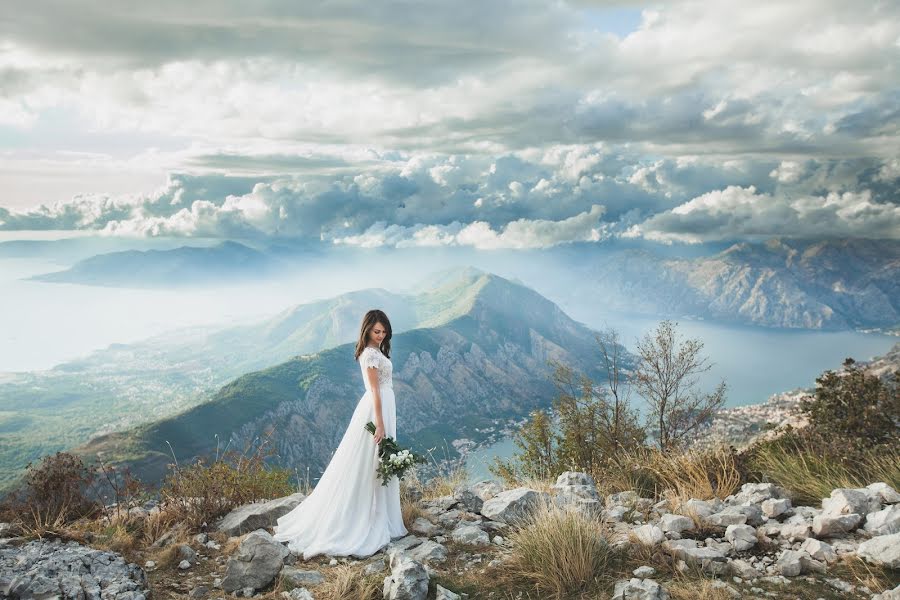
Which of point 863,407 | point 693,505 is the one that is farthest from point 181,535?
point 863,407

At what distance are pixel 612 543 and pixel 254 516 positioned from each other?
534 cm

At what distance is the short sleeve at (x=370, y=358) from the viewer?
334 inches

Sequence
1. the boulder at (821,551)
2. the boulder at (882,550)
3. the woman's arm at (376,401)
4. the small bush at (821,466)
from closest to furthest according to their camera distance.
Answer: the boulder at (882,550), the boulder at (821,551), the small bush at (821,466), the woman's arm at (376,401)

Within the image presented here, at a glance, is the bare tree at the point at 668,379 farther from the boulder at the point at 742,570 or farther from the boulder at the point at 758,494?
the boulder at the point at 742,570

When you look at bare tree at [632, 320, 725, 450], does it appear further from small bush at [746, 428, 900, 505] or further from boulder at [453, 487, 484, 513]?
boulder at [453, 487, 484, 513]

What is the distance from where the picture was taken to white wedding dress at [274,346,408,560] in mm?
8016

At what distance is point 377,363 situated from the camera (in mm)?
8523

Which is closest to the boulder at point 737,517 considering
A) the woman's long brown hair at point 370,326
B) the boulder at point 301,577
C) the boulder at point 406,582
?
the boulder at point 406,582

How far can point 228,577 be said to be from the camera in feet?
20.6

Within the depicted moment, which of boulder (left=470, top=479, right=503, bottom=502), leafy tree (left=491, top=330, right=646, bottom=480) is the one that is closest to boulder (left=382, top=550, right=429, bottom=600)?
boulder (left=470, top=479, right=503, bottom=502)

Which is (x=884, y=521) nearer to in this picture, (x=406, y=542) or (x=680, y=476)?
(x=680, y=476)

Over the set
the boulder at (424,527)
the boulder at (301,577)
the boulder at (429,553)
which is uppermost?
the boulder at (301,577)

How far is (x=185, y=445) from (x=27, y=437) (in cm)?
9132

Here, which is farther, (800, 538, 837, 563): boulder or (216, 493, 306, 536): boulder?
(216, 493, 306, 536): boulder
